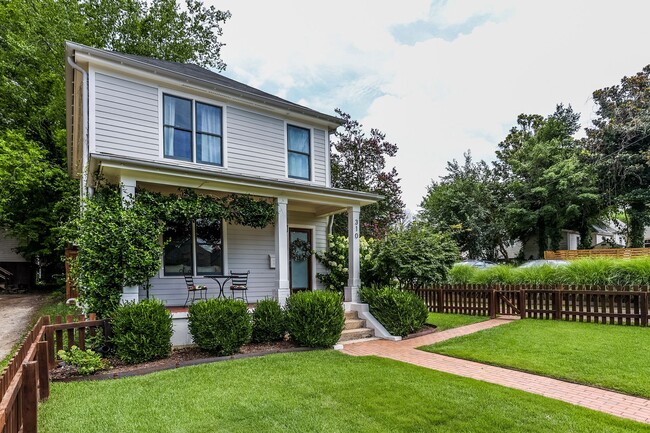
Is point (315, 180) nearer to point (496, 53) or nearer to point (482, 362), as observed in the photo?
point (482, 362)

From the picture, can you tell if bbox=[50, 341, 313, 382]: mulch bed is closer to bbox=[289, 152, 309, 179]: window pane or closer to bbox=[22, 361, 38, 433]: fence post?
bbox=[22, 361, 38, 433]: fence post

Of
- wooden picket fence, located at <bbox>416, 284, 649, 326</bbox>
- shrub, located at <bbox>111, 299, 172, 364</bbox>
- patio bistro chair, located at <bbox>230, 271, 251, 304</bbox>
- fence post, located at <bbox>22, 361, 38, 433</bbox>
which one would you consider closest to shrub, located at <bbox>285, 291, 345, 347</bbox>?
patio bistro chair, located at <bbox>230, 271, 251, 304</bbox>

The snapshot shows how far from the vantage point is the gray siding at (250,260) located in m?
9.34

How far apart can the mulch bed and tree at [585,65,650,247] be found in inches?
979

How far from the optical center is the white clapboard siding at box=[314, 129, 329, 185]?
11273mm

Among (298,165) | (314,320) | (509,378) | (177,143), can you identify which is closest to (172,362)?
(314,320)

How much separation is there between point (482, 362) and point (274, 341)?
12.8ft

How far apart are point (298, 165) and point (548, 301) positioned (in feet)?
26.0

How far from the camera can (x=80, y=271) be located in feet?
21.1

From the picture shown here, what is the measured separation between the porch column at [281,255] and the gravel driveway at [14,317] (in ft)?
16.4

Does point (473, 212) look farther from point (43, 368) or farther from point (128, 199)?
point (43, 368)

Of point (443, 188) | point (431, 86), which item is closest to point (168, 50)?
point (431, 86)

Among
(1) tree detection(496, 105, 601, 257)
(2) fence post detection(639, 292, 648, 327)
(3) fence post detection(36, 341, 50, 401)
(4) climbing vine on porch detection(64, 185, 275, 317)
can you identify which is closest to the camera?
(3) fence post detection(36, 341, 50, 401)

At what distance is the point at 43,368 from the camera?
4.09 metres
